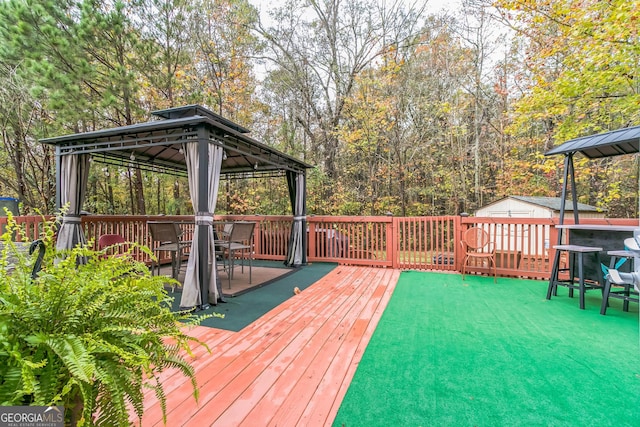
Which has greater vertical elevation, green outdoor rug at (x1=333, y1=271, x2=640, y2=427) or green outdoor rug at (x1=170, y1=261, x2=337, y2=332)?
green outdoor rug at (x1=333, y1=271, x2=640, y2=427)

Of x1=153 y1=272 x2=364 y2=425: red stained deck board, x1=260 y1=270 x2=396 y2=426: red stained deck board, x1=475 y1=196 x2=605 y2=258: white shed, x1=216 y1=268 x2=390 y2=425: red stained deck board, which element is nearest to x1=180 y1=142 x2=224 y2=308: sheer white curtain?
x1=153 y1=272 x2=364 y2=425: red stained deck board

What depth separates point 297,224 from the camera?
20.0ft

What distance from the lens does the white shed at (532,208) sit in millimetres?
7550

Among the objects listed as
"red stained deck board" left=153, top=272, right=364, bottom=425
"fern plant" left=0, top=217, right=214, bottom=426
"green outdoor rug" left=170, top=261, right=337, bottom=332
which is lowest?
"green outdoor rug" left=170, top=261, right=337, bottom=332

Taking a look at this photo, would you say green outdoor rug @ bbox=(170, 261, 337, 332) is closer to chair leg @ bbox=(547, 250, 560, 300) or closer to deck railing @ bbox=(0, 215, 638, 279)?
deck railing @ bbox=(0, 215, 638, 279)

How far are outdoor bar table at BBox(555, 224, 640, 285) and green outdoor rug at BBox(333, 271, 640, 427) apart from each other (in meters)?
0.48

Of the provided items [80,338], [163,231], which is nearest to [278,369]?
[80,338]

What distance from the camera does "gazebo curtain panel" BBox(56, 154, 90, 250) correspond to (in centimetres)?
437

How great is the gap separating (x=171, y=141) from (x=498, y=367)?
432 cm

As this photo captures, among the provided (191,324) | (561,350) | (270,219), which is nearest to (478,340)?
(561,350)

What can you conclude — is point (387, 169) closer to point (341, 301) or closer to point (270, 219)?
point (270, 219)

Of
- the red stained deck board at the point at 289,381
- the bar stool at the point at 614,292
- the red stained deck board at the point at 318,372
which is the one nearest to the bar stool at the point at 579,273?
the bar stool at the point at 614,292

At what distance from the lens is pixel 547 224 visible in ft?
15.6

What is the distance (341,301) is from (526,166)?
10.2m
